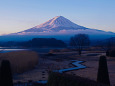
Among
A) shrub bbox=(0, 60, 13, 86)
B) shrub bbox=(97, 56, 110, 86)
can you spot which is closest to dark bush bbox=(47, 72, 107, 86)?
shrub bbox=(0, 60, 13, 86)

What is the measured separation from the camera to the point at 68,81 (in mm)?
8438

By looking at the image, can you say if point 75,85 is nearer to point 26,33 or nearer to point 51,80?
point 51,80

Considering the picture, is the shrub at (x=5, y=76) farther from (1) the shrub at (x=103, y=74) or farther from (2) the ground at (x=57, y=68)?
(1) the shrub at (x=103, y=74)

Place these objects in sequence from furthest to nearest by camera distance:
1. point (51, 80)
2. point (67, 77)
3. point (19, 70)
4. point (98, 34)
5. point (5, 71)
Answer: point (98, 34), point (19, 70), point (5, 71), point (51, 80), point (67, 77)

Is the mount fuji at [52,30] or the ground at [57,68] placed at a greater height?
the mount fuji at [52,30]

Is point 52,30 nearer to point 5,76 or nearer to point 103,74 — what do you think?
point 103,74

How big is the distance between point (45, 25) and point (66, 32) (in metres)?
13.6

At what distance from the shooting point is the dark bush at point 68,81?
7.73 meters

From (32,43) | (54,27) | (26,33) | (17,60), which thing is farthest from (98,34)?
(17,60)

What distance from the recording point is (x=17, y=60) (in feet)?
74.4

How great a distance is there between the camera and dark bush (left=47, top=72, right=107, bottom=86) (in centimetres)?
773

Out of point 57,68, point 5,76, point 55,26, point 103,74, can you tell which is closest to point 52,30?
point 55,26

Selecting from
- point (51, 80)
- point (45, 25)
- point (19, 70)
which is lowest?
point (19, 70)

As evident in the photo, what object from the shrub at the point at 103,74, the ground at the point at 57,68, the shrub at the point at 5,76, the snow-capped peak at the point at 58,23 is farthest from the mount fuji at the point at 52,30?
the shrub at the point at 5,76
